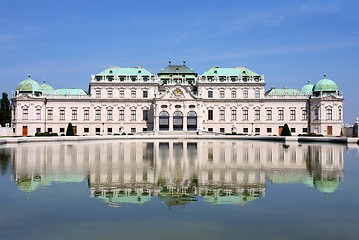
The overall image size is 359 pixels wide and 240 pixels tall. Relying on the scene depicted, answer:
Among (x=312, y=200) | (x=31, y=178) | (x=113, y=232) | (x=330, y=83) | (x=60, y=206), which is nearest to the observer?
(x=113, y=232)

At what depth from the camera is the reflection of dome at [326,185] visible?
1619 cm

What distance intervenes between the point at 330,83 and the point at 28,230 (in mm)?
81957

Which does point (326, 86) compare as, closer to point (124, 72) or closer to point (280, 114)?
point (280, 114)

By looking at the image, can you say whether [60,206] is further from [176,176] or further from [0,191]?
[176,176]

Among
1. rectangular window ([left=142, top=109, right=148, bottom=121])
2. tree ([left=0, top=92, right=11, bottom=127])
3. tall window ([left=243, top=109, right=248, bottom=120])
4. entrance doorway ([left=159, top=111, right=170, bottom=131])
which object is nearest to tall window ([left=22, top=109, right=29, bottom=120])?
tree ([left=0, top=92, right=11, bottom=127])

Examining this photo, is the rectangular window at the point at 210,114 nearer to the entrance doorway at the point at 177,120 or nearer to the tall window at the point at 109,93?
the entrance doorway at the point at 177,120

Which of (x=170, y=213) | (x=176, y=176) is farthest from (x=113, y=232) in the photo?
(x=176, y=176)

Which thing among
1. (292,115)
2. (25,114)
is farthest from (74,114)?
(292,115)

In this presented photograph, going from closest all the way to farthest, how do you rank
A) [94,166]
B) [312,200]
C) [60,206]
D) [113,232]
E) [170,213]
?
[113,232], [170,213], [60,206], [312,200], [94,166]

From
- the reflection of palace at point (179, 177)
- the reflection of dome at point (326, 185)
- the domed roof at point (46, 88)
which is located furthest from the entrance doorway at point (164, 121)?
the reflection of dome at point (326, 185)

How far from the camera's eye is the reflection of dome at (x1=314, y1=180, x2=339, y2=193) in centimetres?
1619

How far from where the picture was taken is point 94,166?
2356cm

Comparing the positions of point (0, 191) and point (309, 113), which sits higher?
point (309, 113)

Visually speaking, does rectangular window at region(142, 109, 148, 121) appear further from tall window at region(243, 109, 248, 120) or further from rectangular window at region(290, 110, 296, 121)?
rectangular window at region(290, 110, 296, 121)
